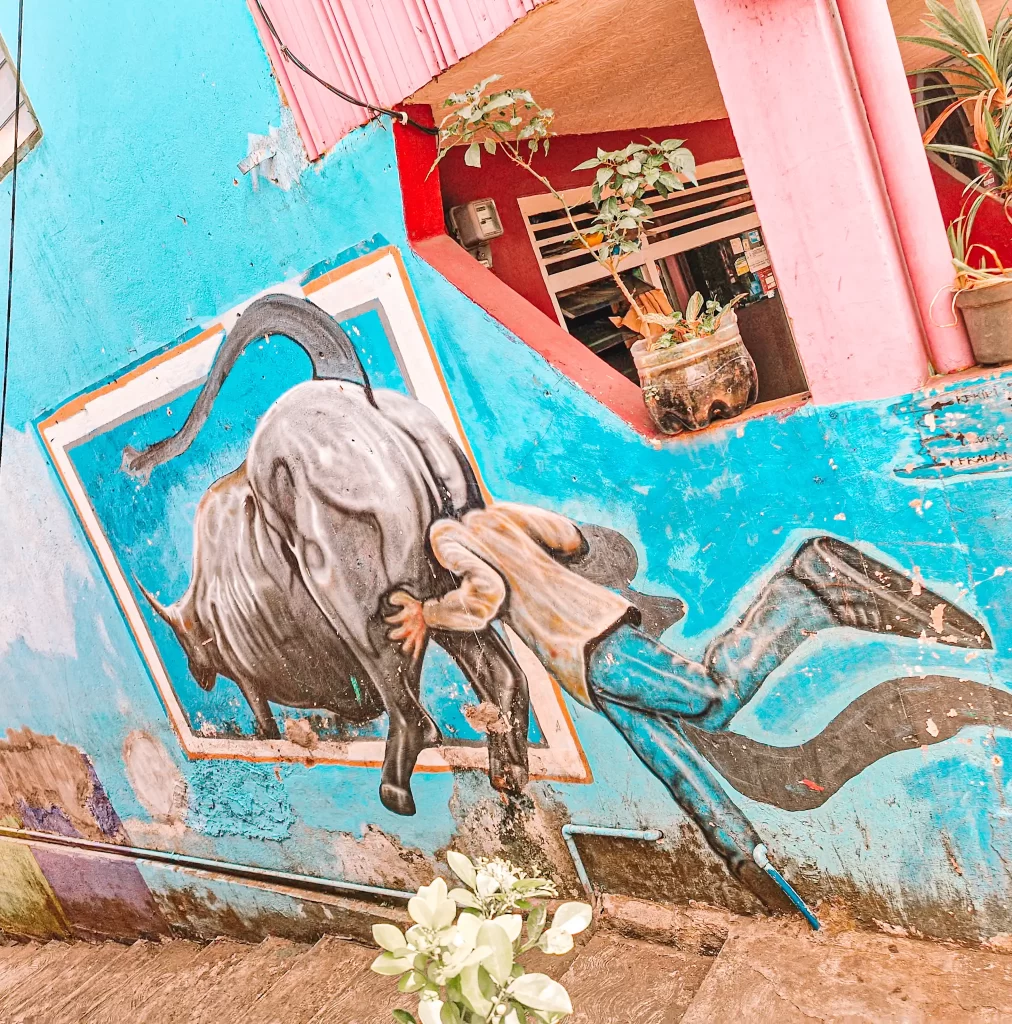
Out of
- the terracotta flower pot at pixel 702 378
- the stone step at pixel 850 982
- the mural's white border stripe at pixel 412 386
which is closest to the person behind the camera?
the stone step at pixel 850 982

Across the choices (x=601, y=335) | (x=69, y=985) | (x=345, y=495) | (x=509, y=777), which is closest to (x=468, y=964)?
(x=509, y=777)

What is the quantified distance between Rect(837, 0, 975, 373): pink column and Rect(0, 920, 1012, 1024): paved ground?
1679 millimetres

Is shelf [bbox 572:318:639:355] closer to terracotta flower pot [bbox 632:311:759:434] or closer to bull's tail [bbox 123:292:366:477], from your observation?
bull's tail [bbox 123:292:366:477]

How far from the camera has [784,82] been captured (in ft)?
8.01

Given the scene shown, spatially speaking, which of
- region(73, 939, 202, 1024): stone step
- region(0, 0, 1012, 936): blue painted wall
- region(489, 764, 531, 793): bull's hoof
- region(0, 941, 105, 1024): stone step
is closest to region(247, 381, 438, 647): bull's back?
region(0, 0, 1012, 936): blue painted wall

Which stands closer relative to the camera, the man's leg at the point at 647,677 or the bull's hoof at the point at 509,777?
the man's leg at the point at 647,677

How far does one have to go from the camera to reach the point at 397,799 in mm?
4023

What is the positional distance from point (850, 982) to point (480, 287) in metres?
2.47

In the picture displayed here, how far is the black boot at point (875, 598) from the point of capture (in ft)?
8.10

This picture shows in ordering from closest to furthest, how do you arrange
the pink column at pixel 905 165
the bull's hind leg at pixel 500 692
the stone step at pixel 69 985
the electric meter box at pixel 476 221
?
the pink column at pixel 905 165 → the bull's hind leg at pixel 500 692 → the electric meter box at pixel 476 221 → the stone step at pixel 69 985

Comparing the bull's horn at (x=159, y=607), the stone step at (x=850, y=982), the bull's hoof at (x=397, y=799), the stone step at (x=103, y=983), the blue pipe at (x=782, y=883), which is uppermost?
the bull's horn at (x=159, y=607)

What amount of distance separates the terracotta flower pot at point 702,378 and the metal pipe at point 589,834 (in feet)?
4.83

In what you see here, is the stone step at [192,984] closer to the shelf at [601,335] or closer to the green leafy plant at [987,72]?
the shelf at [601,335]

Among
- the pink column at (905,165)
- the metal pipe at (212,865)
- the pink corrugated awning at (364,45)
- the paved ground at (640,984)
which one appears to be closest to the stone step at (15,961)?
the paved ground at (640,984)
